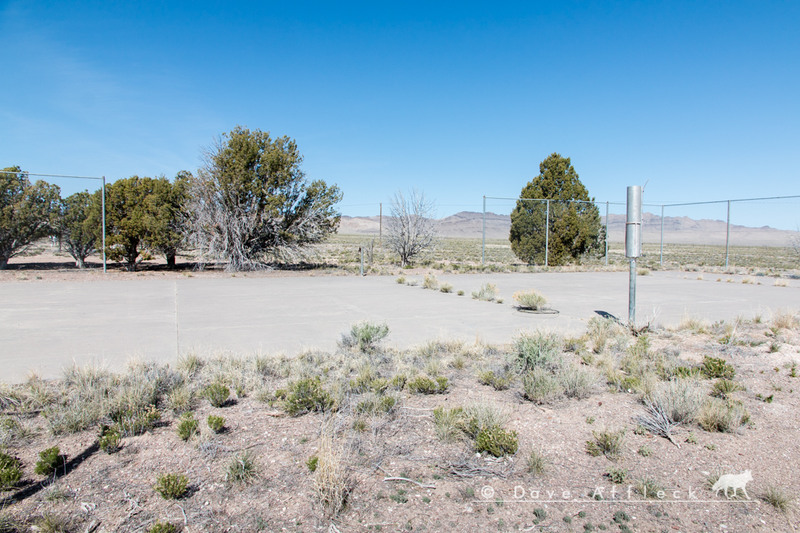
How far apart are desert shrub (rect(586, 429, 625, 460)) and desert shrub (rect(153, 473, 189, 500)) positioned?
2.89 meters

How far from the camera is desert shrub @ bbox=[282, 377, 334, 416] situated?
14.8 feet

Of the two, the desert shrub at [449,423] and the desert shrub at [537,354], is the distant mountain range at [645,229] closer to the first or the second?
the desert shrub at [537,354]

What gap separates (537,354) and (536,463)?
2.39 m

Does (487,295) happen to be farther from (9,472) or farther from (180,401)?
(9,472)

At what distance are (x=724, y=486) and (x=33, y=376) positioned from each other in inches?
241

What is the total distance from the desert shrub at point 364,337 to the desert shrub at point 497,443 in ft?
9.77

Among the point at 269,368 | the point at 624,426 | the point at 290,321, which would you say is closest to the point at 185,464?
the point at 269,368

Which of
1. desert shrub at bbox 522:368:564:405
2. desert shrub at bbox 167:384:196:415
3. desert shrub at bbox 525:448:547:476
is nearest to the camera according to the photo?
desert shrub at bbox 525:448:547:476

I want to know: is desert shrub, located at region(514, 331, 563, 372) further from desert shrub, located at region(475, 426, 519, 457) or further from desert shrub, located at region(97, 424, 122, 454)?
desert shrub, located at region(97, 424, 122, 454)

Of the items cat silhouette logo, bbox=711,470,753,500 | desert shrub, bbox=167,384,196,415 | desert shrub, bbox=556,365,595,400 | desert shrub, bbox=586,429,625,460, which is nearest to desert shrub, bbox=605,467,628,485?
desert shrub, bbox=586,429,625,460

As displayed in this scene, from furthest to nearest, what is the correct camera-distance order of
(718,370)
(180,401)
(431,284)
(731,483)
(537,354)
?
(431,284)
(537,354)
(718,370)
(180,401)
(731,483)

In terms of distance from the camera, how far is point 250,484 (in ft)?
10.9

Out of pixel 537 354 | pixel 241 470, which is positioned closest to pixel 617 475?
pixel 537 354

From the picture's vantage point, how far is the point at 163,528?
276 cm
